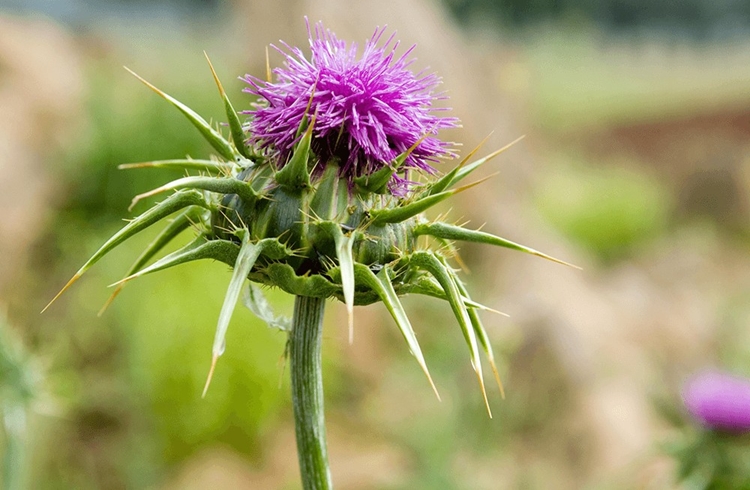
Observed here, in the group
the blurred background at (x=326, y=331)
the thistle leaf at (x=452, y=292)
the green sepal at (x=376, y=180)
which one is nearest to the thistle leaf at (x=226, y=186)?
the green sepal at (x=376, y=180)

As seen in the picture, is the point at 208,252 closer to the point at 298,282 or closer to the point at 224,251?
the point at 224,251

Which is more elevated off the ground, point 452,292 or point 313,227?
point 313,227

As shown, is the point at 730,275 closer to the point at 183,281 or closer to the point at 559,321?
the point at 559,321

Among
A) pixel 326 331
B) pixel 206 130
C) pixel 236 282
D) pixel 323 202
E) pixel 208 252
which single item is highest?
pixel 326 331

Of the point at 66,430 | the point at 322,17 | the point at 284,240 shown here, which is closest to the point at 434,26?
the point at 322,17

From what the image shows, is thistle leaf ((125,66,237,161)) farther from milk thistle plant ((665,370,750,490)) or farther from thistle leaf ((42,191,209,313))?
milk thistle plant ((665,370,750,490))

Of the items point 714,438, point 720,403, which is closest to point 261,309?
point 714,438

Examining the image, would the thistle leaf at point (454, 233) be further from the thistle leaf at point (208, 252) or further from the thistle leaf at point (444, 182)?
the thistle leaf at point (208, 252)
